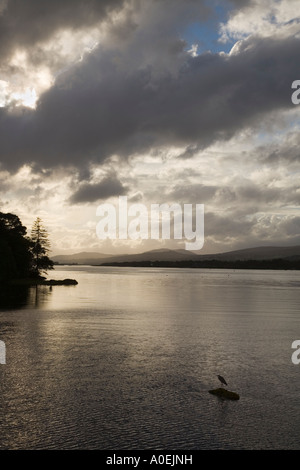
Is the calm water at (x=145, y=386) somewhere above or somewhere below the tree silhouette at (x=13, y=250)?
below

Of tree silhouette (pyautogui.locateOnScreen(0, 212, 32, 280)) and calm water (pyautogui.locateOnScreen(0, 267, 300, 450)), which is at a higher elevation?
tree silhouette (pyautogui.locateOnScreen(0, 212, 32, 280))

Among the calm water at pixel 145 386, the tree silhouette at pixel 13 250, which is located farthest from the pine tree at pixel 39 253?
the calm water at pixel 145 386

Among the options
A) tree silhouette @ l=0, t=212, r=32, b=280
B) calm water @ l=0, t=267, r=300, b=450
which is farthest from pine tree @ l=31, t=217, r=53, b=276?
calm water @ l=0, t=267, r=300, b=450

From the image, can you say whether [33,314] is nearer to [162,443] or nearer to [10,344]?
[10,344]

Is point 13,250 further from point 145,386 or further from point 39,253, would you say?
point 145,386

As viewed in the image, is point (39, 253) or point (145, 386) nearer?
point (145, 386)

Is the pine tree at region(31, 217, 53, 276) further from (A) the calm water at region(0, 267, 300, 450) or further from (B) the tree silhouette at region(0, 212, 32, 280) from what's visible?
(A) the calm water at region(0, 267, 300, 450)

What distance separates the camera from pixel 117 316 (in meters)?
55.7

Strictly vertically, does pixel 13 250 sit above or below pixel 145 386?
above

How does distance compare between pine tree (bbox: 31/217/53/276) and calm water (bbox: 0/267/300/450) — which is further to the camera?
pine tree (bbox: 31/217/53/276)

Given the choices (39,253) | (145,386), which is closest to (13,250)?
(39,253)

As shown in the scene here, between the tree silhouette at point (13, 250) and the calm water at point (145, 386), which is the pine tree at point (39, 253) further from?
the calm water at point (145, 386)

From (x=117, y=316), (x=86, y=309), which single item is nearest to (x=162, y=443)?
(x=117, y=316)

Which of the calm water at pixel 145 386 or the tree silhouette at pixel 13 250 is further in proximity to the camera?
the tree silhouette at pixel 13 250
